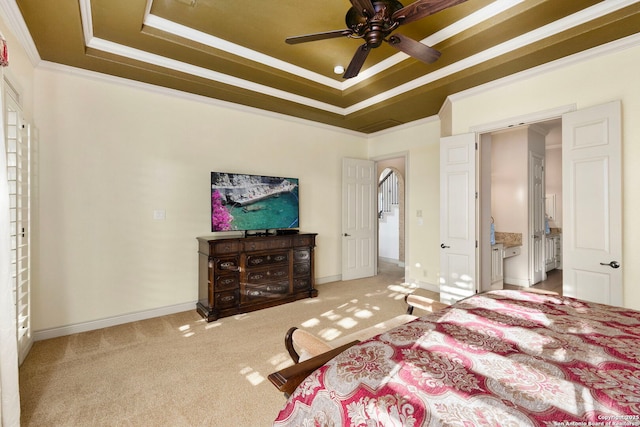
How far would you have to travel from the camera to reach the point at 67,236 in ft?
10.3

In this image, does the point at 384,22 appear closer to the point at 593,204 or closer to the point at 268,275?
the point at 593,204

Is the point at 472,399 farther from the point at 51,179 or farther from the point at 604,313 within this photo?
the point at 51,179

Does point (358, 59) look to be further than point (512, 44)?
No

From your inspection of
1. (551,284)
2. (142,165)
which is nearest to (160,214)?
(142,165)

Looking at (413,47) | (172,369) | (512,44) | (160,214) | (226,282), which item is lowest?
(172,369)

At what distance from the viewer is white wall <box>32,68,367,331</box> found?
10.1ft

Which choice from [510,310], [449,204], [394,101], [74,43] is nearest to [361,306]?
[449,204]

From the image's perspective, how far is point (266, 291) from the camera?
4.00 meters

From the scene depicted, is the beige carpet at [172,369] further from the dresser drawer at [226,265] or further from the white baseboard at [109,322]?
the dresser drawer at [226,265]

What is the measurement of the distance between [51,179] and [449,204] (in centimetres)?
471

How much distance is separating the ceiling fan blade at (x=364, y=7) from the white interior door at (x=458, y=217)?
234 cm

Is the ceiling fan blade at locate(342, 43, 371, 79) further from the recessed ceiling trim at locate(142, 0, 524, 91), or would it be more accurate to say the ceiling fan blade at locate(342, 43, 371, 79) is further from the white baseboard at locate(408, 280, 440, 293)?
the white baseboard at locate(408, 280, 440, 293)

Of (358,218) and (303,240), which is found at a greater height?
(358,218)

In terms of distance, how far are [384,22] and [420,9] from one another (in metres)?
0.28
